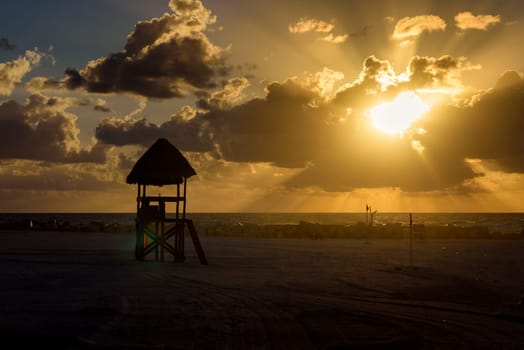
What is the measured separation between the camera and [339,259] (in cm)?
2570

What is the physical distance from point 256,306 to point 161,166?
12143 millimetres

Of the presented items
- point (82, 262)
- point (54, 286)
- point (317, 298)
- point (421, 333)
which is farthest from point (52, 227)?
point (421, 333)

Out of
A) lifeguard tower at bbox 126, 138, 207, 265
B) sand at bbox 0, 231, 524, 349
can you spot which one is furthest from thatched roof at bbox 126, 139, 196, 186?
sand at bbox 0, 231, 524, 349

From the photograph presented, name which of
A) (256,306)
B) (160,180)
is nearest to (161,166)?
(160,180)

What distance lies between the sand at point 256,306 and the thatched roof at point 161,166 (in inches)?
147

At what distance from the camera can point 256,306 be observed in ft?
39.8

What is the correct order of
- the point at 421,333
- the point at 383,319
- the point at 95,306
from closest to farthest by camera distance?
the point at 421,333 < the point at 383,319 < the point at 95,306

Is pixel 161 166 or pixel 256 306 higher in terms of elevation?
pixel 161 166

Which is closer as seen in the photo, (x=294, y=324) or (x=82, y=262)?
(x=294, y=324)

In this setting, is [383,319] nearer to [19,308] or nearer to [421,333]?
[421,333]

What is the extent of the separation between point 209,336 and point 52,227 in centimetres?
6056

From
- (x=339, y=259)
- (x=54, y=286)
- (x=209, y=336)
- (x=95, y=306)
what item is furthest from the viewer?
(x=339, y=259)

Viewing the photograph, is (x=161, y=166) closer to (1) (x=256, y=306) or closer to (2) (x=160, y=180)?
(2) (x=160, y=180)

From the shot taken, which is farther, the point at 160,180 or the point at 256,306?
the point at 160,180
